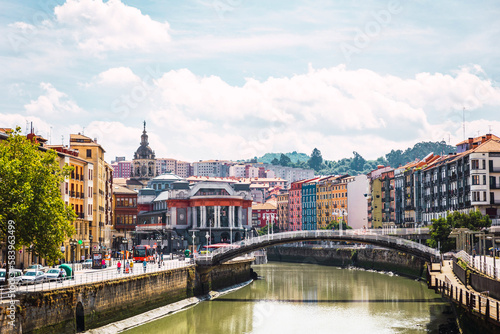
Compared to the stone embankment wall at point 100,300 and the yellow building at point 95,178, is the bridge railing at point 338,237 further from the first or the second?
the yellow building at point 95,178

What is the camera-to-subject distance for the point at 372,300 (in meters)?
78.6

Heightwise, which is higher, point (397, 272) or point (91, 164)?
point (91, 164)

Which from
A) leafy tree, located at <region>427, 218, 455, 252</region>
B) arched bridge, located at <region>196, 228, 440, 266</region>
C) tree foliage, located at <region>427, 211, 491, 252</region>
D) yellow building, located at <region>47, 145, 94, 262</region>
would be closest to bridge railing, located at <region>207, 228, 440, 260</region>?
arched bridge, located at <region>196, 228, 440, 266</region>

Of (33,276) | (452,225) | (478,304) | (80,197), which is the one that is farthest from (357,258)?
(478,304)

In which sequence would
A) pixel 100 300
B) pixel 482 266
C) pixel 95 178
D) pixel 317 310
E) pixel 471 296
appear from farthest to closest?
pixel 95 178 < pixel 317 310 < pixel 482 266 < pixel 100 300 < pixel 471 296

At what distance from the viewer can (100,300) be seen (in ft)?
176

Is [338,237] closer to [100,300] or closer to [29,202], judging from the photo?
[100,300]

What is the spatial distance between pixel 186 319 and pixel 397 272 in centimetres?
5788

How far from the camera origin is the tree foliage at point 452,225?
323 feet

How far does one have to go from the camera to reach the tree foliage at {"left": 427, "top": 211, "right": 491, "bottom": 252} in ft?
323

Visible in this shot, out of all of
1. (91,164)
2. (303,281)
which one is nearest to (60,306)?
(91,164)

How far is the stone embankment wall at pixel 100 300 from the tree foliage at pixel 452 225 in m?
35.8

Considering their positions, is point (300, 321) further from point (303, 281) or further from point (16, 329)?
point (303, 281)

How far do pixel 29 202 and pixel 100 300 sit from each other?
36.6 ft
